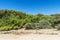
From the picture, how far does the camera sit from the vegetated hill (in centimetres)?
2881

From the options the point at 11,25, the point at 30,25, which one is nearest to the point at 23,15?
the point at 11,25

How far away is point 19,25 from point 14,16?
469 cm

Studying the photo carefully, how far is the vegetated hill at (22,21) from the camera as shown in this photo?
28.8 m

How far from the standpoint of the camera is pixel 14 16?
35250 mm

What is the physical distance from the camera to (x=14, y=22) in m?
31.8

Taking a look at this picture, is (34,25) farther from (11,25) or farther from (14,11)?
(14,11)

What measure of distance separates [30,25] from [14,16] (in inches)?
321

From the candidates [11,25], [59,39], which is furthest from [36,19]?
[59,39]

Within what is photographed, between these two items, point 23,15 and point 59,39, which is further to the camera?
point 23,15

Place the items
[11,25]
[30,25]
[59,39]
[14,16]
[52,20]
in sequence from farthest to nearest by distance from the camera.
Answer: [14,16] < [52,20] < [11,25] < [30,25] < [59,39]

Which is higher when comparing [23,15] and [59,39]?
[23,15]

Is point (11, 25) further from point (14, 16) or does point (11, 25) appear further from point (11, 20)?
point (14, 16)

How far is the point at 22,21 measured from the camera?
32156mm

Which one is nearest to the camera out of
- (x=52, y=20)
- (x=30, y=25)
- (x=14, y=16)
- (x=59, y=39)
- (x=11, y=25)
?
(x=59, y=39)
